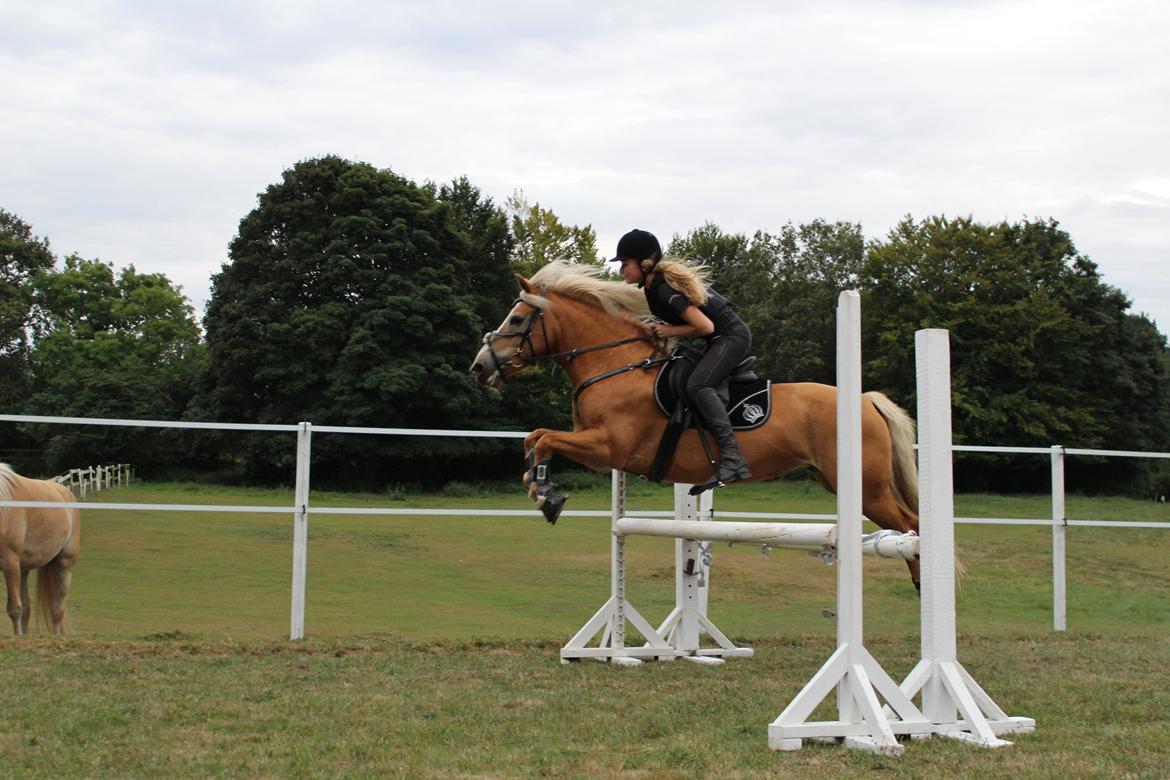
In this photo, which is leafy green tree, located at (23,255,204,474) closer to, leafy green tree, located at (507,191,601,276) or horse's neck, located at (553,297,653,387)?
leafy green tree, located at (507,191,601,276)

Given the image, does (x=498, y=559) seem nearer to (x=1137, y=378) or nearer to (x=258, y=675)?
(x=258, y=675)

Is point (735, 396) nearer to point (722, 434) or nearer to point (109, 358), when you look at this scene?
point (722, 434)

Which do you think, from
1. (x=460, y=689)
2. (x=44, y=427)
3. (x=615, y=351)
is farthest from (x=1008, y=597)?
(x=44, y=427)

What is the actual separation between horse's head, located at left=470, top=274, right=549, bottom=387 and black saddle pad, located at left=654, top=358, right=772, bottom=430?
82cm

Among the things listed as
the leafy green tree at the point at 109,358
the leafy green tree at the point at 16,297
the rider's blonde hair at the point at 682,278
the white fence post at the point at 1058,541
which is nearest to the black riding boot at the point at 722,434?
the rider's blonde hair at the point at 682,278

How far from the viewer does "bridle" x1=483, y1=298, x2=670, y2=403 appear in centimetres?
619

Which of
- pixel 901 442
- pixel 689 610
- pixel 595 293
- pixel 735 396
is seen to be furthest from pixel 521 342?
pixel 901 442

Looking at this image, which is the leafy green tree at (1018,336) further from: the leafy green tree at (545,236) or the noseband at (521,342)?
the noseband at (521,342)

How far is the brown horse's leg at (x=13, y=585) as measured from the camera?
7.10 m

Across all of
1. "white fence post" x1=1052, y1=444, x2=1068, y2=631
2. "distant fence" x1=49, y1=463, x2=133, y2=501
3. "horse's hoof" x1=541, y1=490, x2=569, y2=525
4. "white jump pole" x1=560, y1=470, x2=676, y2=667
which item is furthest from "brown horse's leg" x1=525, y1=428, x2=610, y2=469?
"distant fence" x1=49, y1=463, x2=133, y2=501

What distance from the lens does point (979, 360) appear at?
36812 millimetres

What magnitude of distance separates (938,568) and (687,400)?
7.15 feet

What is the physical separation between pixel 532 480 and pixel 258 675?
6.04ft

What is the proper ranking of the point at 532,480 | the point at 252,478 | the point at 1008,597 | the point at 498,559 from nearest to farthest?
the point at 532,480 → the point at 1008,597 → the point at 498,559 → the point at 252,478
